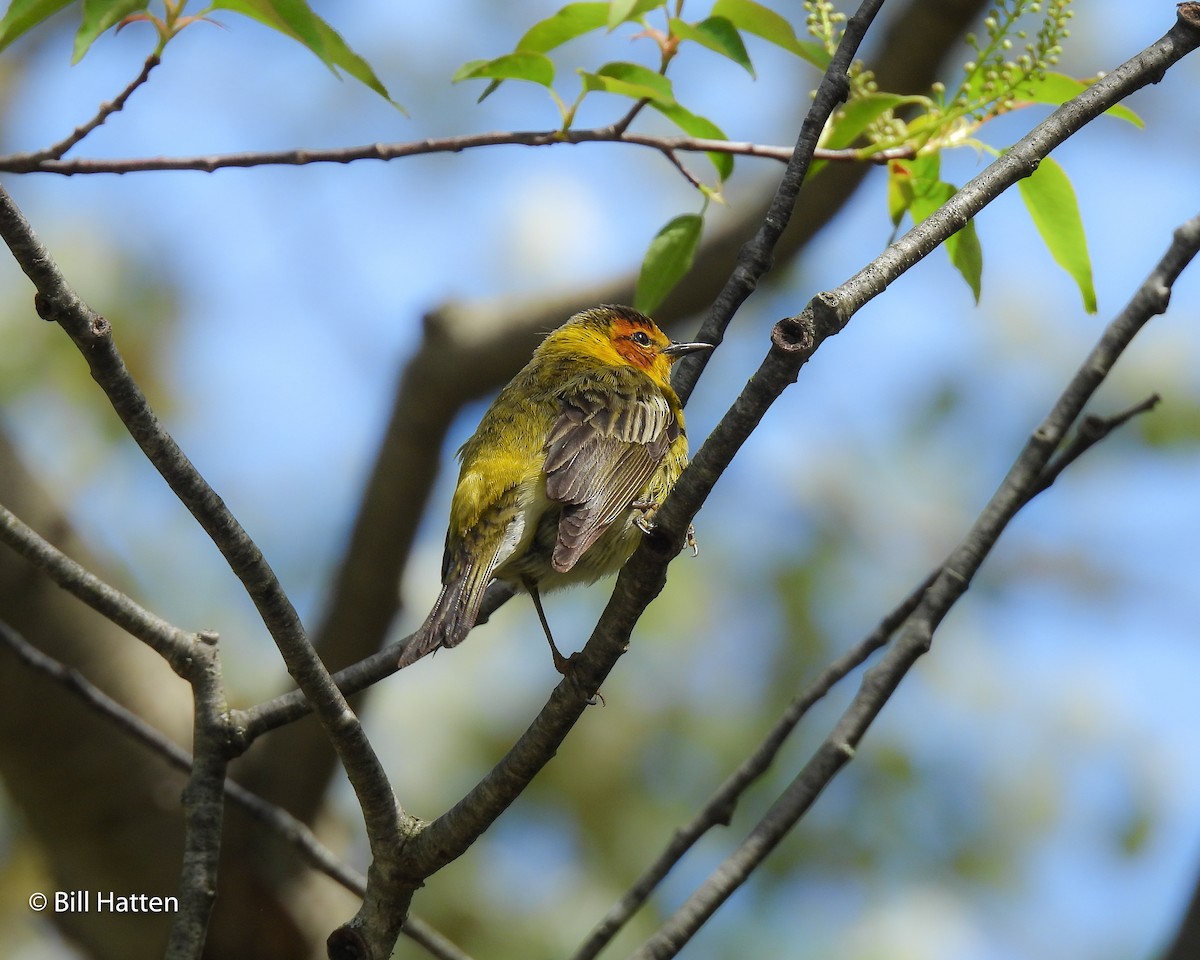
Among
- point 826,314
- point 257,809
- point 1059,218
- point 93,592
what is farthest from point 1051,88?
point 257,809

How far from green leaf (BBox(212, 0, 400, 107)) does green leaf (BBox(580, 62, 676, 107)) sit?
524mm

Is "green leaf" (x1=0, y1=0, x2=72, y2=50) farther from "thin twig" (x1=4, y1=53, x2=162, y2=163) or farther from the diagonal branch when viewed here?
the diagonal branch

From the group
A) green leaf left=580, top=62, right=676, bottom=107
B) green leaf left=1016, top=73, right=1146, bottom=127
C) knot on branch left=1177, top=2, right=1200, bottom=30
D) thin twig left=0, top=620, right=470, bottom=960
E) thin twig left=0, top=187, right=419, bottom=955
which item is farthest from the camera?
thin twig left=0, top=620, right=470, bottom=960

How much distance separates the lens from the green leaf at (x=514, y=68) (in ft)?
9.93

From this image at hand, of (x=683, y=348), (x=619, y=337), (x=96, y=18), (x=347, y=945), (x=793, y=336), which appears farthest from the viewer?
(x=619, y=337)

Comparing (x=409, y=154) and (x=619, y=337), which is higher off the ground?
(x=619, y=337)

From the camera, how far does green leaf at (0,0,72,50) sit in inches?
105

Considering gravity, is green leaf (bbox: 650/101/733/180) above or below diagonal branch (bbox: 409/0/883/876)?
above

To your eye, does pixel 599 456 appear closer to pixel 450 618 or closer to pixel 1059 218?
pixel 450 618

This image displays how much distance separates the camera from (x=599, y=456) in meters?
3.97

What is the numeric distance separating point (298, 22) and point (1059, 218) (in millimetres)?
1991

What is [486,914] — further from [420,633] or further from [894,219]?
[894,219]

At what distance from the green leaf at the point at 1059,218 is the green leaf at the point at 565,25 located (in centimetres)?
119

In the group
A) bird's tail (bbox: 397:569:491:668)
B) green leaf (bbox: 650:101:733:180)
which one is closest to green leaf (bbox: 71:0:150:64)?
green leaf (bbox: 650:101:733:180)
